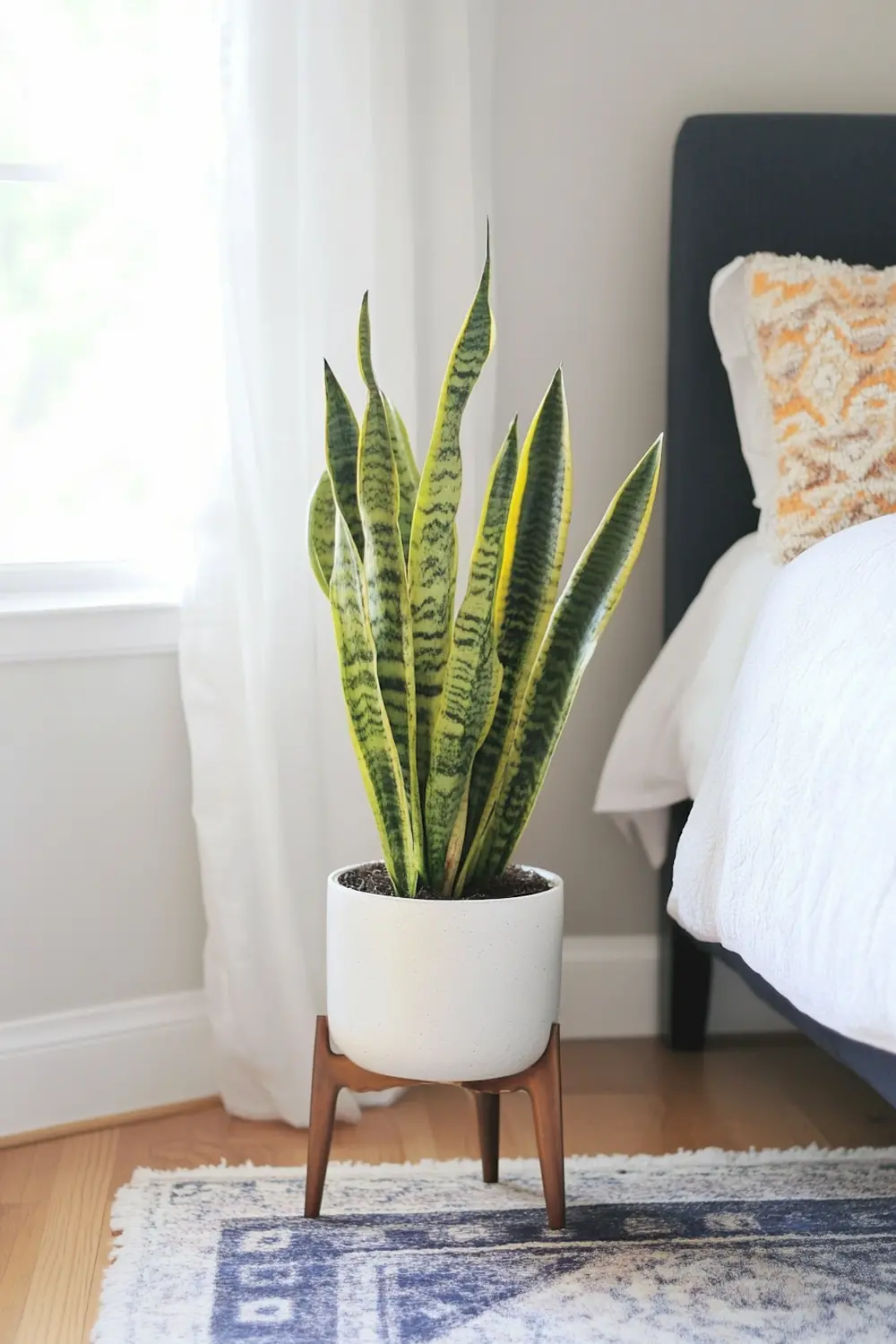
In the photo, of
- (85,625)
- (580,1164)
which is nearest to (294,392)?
(85,625)

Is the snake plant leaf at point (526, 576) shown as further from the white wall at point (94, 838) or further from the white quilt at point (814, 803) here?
the white wall at point (94, 838)

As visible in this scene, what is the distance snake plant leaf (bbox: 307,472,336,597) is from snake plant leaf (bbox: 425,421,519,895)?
20 centimetres

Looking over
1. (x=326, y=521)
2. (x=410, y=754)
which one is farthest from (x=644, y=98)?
(x=410, y=754)

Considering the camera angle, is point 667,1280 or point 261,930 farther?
point 261,930

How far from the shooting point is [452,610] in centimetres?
159

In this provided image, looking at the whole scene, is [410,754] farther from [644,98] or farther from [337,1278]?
[644,98]

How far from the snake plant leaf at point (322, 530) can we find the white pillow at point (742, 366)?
2.19ft

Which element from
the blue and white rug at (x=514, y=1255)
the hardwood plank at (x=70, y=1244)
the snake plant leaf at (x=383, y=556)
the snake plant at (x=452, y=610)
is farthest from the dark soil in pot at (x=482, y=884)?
the hardwood plank at (x=70, y=1244)

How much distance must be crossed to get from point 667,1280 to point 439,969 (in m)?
0.40

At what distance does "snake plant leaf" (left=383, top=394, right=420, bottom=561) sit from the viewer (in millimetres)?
1641

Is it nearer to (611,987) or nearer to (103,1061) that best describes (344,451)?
(103,1061)

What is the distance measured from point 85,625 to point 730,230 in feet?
3.73

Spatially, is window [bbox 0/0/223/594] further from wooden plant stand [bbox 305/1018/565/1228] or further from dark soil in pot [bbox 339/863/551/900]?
wooden plant stand [bbox 305/1018/565/1228]

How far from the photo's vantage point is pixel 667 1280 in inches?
Result: 57.1
